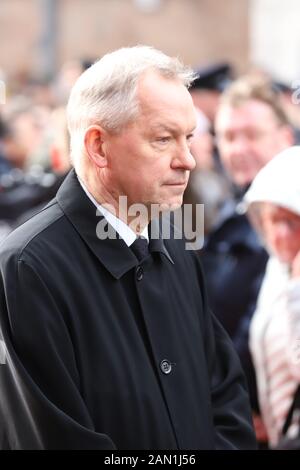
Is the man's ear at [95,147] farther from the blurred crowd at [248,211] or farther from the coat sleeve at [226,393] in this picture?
the blurred crowd at [248,211]

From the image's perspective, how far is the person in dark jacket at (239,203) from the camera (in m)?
3.93

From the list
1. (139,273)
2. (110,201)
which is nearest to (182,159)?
(110,201)

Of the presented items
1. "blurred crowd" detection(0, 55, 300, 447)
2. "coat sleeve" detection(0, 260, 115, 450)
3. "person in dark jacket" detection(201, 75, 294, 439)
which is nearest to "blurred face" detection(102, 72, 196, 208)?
"coat sleeve" detection(0, 260, 115, 450)

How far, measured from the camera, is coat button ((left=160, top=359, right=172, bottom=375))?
2.52m

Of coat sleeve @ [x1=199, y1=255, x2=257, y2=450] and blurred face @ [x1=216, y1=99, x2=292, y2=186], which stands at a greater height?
blurred face @ [x1=216, y1=99, x2=292, y2=186]

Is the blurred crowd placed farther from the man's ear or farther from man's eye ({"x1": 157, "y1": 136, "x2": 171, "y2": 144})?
the man's ear

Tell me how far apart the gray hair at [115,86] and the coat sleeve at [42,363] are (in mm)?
449

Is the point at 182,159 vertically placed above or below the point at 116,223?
above

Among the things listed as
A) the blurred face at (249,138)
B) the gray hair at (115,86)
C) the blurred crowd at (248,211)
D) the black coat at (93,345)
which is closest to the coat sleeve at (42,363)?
the black coat at (93,345)

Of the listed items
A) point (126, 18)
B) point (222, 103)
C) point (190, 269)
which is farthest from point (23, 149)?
point (126, 18)

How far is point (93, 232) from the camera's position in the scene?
8.34 ft

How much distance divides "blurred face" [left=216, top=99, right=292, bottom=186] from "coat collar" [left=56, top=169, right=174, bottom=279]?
1638 millimetres

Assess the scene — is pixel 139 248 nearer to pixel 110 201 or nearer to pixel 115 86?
pixel 110 201

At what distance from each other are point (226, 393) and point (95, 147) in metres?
0.85
